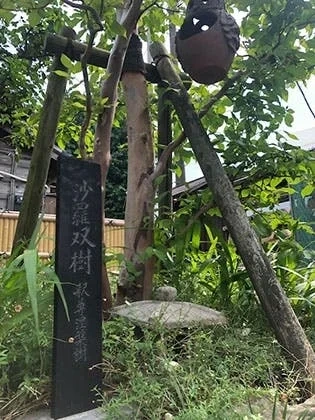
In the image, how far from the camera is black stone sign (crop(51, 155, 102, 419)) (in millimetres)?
1331

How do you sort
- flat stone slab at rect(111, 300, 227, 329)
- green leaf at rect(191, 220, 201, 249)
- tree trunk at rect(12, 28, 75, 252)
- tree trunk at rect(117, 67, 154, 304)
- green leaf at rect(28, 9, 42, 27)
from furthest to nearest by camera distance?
green leaf at rect(191, 220, 201, 249) → tree trunk at rect(12, 28, 75, 252) → tree trunk at rect(117, 67, 154, 304) → green leaf at rect(28, 9, 42, 27) → flat stone slab at rect(111, 300, 227, 329)

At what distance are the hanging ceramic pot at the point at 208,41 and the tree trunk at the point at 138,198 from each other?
398 mm

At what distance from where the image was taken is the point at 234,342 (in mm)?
1682

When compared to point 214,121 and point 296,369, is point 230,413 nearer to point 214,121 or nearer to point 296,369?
point 296,369

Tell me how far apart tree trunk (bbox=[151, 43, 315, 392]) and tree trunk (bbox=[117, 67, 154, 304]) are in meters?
0.26

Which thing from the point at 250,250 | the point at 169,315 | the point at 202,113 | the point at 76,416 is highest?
the point at 202,113

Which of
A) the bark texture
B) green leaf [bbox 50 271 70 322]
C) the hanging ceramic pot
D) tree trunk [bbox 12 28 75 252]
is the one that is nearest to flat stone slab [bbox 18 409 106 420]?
green leaf [bbox 50 271 70 322]

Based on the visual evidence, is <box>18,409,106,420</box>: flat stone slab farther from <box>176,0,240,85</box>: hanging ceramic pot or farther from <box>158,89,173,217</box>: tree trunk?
<box>176,0,240,85</box>: hanging ceramic pot

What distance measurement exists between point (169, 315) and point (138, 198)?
846 millimetres

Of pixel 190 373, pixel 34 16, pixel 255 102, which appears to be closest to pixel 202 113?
pixel 255 102

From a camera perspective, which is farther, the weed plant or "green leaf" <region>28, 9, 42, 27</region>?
"green leaf" <region>28, 9, 42, 27</region>

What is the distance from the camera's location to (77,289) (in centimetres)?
145

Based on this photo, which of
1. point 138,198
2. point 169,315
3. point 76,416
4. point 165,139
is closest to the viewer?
point 76,416

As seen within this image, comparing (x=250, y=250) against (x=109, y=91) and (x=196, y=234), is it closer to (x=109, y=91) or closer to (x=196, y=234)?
(x=196, y=234)
